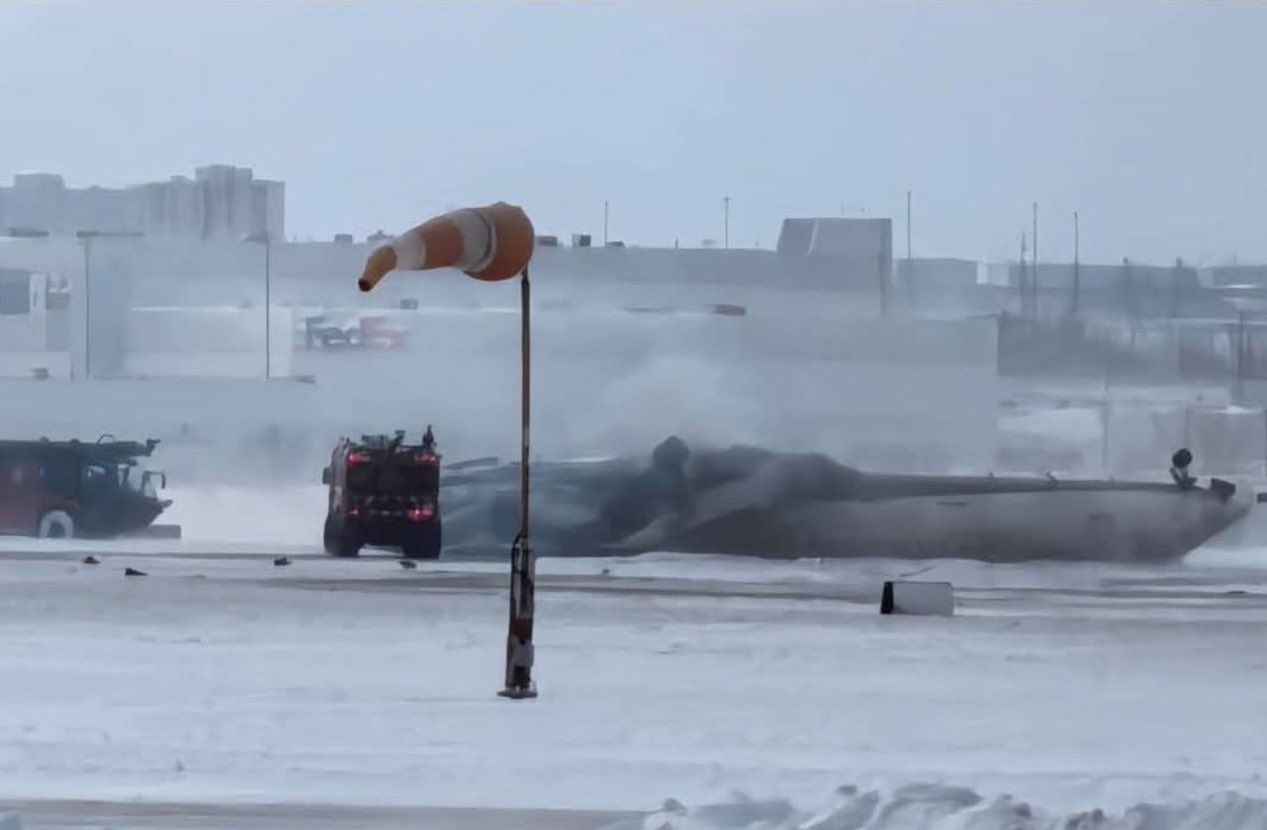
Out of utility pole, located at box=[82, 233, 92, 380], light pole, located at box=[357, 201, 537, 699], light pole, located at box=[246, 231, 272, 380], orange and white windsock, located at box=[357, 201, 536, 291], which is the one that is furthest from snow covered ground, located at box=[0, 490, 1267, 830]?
orange and white windsock, located at box=[357, 201, 536, 291]

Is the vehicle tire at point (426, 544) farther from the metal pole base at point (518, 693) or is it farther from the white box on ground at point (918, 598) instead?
the metal pole base at point (518, 693)

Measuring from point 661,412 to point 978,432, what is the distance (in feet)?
7.91

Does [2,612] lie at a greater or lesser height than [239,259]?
lesser

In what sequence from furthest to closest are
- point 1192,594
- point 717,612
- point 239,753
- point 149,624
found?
point 1192,594, point 717,612, point 149,624, point 239,753

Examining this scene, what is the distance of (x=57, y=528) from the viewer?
58.0 ft

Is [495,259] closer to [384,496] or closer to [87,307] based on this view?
[87,307]

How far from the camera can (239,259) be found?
14258 mm

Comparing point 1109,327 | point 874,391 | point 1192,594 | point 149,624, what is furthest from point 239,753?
point 1192,594

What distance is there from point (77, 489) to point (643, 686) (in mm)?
7436

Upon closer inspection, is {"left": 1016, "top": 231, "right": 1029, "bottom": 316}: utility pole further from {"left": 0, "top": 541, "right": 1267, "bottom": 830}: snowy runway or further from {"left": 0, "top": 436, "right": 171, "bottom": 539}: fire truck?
{"left": 0, "top": 436, "right": 171, "bottom": 539}: fire truck

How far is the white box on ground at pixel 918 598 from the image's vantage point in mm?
14852

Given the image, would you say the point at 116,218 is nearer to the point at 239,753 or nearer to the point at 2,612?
the point at 2,612

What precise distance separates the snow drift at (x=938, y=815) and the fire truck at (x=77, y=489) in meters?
8.70

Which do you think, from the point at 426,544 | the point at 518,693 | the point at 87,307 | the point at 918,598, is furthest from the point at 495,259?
the point at 426,544
